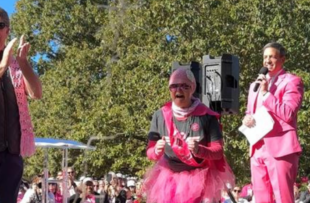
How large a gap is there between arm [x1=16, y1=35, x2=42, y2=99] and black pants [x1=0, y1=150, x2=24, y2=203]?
1.24 feet

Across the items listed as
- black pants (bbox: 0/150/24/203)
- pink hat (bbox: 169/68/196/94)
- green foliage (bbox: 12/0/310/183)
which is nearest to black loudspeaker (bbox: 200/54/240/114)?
pink hat (bbox: 169/68/196/94)

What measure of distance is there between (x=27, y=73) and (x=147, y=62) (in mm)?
19361

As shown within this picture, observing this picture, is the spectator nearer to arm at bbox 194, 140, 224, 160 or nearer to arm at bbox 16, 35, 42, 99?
arm at bbox 16, 35, 42, 99

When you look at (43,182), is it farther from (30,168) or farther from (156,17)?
(30,168)

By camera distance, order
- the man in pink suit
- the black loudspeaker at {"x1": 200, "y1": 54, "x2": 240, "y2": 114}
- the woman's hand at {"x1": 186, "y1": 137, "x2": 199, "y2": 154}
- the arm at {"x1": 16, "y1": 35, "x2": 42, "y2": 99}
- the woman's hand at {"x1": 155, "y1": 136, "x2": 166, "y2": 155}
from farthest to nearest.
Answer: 1. the black loudspeaker at {"x1": 200, "y1": 54, "x2": 240, "y2": 114}
2. the man in pink suit
3. the woman's hand at {"x1": 155, "y1": 136, "x2": 166, "y2": 155}
4. the woman's hand at {"x1": 186, "y1": 137, "x2": 199, "y2": 154}
5. the arm at {"x1": 16, "y1": 35, "x2": 42, "y2": 99}

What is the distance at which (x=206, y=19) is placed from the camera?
75.3 feet

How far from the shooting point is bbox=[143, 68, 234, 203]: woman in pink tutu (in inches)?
223

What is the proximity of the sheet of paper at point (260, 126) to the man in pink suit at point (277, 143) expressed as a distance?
0.12ft

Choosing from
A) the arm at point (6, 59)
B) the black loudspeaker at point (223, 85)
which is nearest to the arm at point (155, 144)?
the arm at point (6, 59)

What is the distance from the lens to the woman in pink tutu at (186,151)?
5.66m

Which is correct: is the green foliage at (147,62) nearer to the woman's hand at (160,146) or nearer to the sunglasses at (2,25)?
the woman's hand at (160,146)

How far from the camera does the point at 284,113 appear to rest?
19.5ft

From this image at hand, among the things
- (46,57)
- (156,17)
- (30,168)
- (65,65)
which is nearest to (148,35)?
(156,17)

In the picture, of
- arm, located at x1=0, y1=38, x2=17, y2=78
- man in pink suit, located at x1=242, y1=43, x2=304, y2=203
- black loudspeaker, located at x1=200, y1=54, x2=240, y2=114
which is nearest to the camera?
arm, located at x1=0, y1=38, x2=17, y2=78
